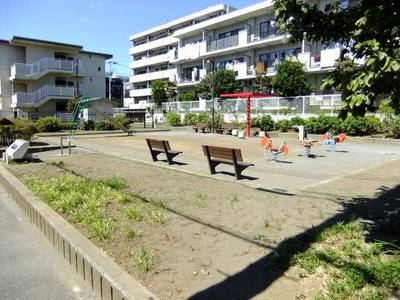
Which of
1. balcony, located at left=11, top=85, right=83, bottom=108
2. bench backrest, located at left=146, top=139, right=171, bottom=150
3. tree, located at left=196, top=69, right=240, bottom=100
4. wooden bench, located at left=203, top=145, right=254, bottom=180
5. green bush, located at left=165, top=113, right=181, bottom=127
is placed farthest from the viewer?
balcony, located at left=11, top=85, right=83, bottom=108

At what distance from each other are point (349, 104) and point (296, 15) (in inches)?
55.1

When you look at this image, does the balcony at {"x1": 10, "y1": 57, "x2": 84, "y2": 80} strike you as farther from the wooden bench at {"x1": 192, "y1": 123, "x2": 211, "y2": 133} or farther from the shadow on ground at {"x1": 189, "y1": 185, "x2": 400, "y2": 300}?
the shadow on ground at {"x1": 189, "y1": 185, "x2": 400, "y2": 300}

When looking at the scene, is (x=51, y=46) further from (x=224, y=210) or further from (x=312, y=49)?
(x=224, y=210)

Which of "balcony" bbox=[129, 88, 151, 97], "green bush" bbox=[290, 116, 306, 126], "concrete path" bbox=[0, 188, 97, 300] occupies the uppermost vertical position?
"balcony" bbox=[129, 88, 151, 97]

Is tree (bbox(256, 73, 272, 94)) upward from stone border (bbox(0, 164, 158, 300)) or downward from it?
upward

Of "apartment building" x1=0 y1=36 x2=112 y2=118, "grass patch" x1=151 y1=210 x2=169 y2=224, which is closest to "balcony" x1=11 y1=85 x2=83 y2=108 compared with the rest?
"apartment building" x1=0 y1=36 x2=112 y2=118

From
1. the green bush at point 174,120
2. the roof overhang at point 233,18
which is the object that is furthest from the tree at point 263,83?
the green bush at point 174,120

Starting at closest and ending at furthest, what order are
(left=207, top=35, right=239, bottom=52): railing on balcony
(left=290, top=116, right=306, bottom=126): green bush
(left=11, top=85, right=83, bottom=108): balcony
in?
(left=290, top=116, right=306, bottom=126): green bush < (left=11, top=85, right=83, bottom=108): balcony < (left=207, top=35, right=239, bottom=52): railing on balcony

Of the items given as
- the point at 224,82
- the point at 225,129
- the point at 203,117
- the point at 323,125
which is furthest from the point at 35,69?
the point at 323,125

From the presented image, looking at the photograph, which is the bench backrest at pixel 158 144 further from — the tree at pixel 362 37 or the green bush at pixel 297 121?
the green bush at pixel 297 121

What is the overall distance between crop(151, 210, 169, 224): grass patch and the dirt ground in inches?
3.3

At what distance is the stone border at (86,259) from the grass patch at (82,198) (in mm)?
174

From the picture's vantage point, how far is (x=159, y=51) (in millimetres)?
64250

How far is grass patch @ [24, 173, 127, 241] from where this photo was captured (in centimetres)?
489
